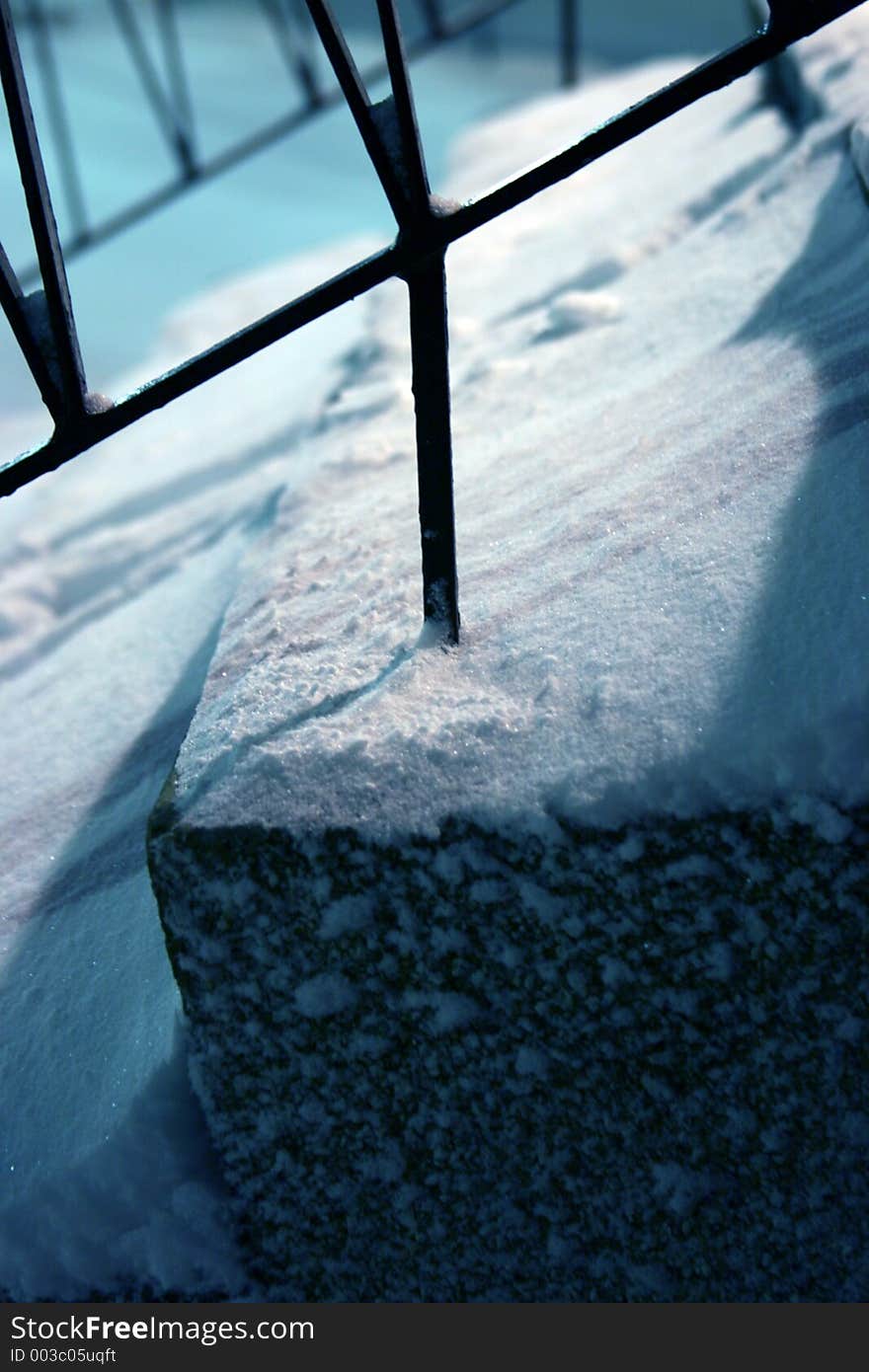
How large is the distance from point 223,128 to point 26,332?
23.8ft

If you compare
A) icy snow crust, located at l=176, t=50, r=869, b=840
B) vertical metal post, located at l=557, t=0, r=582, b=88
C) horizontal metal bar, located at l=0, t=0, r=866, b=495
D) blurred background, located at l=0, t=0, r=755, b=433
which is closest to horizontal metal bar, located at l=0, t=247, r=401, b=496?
horizontal metal bar, located at l=0, t=0, r=866, b=495

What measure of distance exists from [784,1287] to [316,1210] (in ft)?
1.41

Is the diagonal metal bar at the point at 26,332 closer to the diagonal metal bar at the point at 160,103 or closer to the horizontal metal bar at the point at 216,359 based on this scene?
the horizontal metal bar at the point at 216,359

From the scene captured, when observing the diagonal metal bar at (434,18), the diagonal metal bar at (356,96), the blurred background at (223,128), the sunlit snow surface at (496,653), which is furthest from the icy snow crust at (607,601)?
the blurred background at (223,128)

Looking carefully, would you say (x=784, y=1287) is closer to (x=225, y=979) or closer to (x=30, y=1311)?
(x=225, y=979)

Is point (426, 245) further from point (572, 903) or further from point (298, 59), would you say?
point (298, 59)

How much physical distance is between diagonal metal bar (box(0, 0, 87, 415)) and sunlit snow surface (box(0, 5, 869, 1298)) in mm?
336

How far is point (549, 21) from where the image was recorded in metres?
8.78

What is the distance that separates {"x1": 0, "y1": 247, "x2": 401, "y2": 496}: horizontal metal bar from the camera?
1.00m

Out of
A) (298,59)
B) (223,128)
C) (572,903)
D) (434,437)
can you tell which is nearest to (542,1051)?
(572,903)

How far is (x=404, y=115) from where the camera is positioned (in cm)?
97

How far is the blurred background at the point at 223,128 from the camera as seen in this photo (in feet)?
16.4

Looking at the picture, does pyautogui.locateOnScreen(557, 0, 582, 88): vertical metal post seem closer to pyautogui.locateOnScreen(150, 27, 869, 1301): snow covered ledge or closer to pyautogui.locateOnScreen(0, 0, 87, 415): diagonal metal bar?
pyautogui.locateOnScreen(150, 27, 869, 1301): snow covered ledge

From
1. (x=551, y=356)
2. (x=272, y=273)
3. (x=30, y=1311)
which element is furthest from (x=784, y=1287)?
(x=272, y=273)
